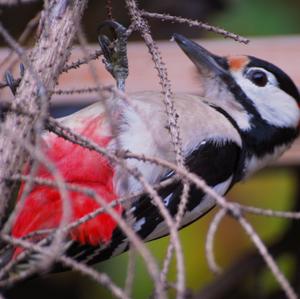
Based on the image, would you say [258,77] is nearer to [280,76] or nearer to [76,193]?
[280,76]

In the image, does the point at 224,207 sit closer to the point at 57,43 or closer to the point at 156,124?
the point at 57,43

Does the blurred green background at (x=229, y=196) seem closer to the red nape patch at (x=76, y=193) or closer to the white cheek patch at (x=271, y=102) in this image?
the white cheek patch at (x=271, y=102)

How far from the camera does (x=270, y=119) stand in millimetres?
2047

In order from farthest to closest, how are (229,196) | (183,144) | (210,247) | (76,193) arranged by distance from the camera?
1. (229,196)
2. (183,144)
3. (76,193)
4. (210,247)

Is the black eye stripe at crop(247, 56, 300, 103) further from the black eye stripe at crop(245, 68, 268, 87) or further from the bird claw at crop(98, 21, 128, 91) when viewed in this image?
the bird claw at crop(98, 21, 128, 91)

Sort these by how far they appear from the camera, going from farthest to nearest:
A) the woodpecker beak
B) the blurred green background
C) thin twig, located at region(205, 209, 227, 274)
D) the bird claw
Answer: the blurred green background, the woodpecker beak, the bird claw, thin twig, located at region(205, 209, 227, 274)

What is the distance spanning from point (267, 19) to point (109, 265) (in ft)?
3.91

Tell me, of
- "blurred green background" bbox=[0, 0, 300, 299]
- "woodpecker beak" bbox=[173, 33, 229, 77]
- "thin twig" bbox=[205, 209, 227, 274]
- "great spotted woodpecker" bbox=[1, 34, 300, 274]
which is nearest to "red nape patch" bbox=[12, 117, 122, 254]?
"great spotted woodpecker" bbox=[1, 34, 300, 274]

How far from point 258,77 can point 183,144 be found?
40cm

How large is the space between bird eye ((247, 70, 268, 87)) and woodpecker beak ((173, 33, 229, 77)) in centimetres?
6

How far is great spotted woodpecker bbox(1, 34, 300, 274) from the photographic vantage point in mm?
1649

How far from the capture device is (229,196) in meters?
3.26

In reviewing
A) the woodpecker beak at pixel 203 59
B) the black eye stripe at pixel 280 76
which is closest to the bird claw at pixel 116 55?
the woodpecker beak at pixel 203 59

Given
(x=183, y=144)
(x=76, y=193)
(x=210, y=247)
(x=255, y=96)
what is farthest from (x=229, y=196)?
(x=210, y=247)
